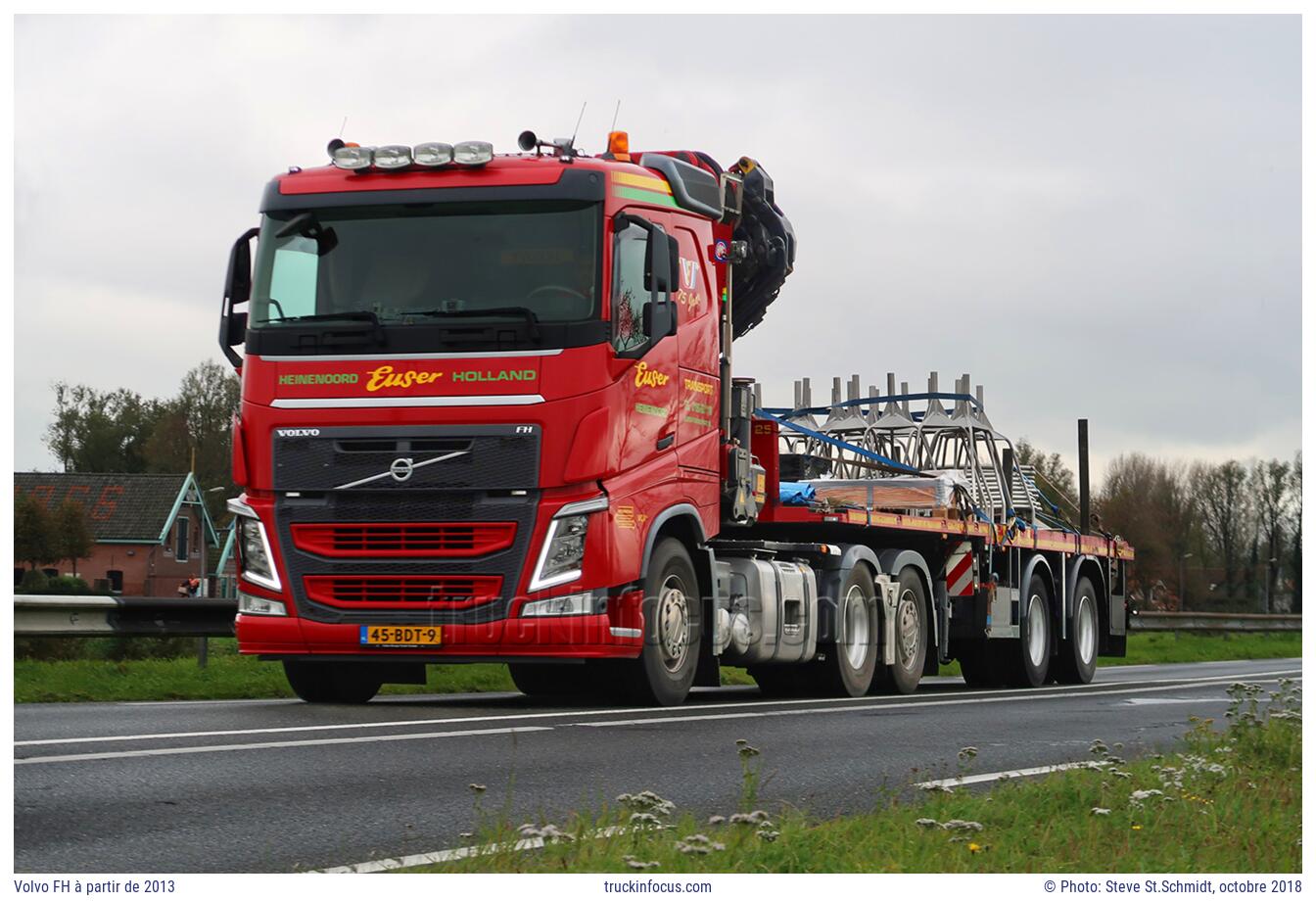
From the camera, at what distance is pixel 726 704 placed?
566 inches

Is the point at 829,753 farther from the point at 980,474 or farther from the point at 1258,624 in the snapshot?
the point at 1258,624

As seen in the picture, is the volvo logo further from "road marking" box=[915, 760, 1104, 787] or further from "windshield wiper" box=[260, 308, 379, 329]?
"road marking" box=[915, 760, 1104, 787]

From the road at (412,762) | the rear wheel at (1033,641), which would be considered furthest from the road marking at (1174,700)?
the rear wheel at (1033,641)

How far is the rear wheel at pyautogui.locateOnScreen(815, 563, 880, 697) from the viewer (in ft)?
51.8

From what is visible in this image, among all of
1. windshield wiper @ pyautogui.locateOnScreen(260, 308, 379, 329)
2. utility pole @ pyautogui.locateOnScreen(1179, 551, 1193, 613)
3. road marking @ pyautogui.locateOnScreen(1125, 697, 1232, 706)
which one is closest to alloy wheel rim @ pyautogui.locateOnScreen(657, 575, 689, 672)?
windshield wiper @ pyautogui.locateOnScreen(260, 308, 379, 329)

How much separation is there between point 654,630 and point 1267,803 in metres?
5.91

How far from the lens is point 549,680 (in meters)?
15.3

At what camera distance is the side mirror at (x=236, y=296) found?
12.9 metres

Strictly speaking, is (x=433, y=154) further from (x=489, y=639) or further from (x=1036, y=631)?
(x=1036, y=631)

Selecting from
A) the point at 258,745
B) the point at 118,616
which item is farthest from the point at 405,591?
the point at 118,616

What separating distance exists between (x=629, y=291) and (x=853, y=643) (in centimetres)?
481

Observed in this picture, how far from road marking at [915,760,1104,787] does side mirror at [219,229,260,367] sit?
6170 mm

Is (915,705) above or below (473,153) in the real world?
below

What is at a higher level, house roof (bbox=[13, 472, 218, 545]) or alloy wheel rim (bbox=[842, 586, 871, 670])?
house roof (bbox=[13, 472, 218, 545])
